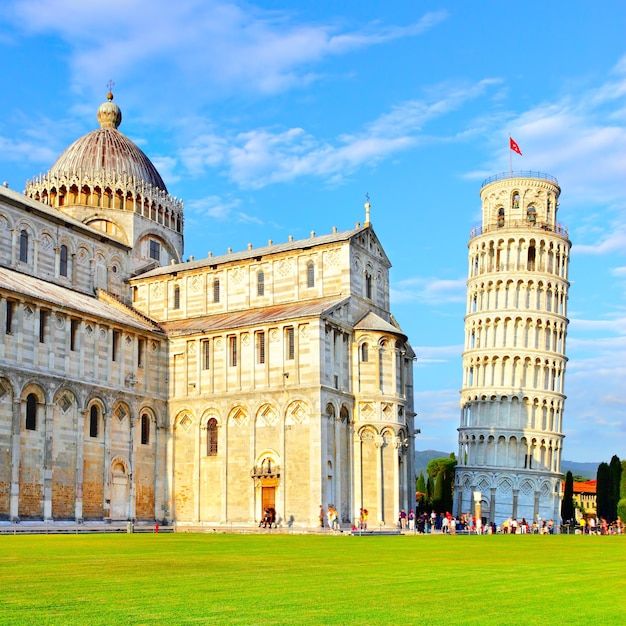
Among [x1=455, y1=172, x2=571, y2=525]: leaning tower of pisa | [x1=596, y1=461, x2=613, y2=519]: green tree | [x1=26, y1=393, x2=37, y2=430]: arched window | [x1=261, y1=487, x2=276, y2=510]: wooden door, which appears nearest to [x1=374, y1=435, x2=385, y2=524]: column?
[x1=261, y1=487, x2=276, y2=510]: wooden door

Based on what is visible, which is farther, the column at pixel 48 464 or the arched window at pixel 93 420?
the arched window at pixel 93 420

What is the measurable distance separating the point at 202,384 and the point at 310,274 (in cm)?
1029

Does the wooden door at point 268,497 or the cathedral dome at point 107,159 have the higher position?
the cathedral dome at point 107,159

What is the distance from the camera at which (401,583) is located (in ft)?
53.7

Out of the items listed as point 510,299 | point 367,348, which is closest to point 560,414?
point 510,299

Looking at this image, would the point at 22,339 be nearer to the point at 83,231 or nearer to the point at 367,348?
the point at 83,231

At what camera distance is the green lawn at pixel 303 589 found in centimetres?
1212

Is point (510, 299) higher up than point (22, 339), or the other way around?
point (510, 299)

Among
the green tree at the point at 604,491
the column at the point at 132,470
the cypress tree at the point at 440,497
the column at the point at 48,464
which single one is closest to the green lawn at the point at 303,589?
the column at the point at 48,464

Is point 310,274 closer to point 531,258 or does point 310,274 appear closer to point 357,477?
point 357,477

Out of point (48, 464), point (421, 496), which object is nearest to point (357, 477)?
point (48, 464)

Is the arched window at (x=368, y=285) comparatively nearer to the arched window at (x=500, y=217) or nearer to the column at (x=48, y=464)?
the column at (x=48, y=464)

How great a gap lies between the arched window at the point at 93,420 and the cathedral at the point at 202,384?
0.28 feet

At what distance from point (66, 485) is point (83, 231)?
66.7 feet
